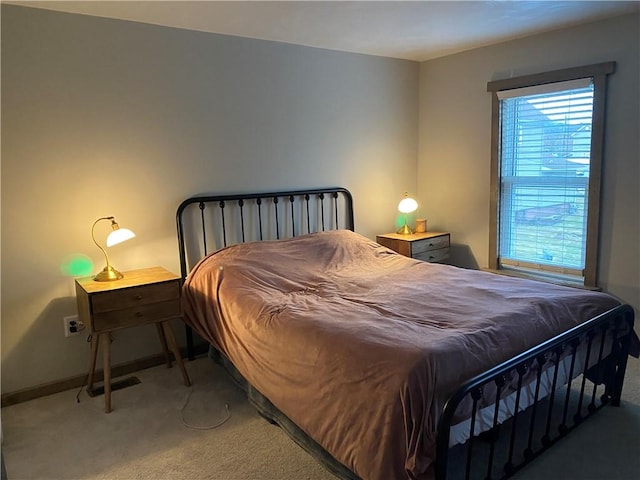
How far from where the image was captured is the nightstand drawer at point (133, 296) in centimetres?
261

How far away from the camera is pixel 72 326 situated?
9.70 ft

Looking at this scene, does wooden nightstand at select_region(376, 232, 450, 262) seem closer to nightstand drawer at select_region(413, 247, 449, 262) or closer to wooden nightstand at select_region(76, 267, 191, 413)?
nightstand drawer at select_region(413, 247, 449, 262)

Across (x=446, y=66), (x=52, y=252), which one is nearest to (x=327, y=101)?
(x=446, y=66)

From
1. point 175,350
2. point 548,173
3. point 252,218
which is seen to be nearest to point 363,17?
point 252,218

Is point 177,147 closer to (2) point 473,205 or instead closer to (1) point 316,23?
(1) point 316,23

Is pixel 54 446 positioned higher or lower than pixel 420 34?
lower

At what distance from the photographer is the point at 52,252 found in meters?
2.85

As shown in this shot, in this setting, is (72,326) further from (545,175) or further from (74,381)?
(545,175)

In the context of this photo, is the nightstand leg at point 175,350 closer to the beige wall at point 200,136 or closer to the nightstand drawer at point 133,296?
the nightstand drawer at point 133,296

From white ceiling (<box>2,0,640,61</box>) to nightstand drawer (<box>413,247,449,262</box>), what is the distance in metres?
1.66

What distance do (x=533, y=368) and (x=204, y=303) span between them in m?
1.82

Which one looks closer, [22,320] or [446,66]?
[22,320]

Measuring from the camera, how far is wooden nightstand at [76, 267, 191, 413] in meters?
2.61

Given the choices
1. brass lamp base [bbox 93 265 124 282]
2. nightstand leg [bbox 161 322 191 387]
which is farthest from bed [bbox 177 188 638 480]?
brass lamp base [bbox 93 265 124 282]
